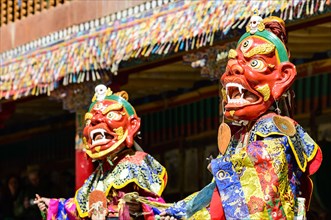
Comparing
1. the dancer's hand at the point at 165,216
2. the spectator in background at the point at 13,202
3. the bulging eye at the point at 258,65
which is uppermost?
the bulging eye at the point at 258,65

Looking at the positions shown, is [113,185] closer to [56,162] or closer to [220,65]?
[220,65]

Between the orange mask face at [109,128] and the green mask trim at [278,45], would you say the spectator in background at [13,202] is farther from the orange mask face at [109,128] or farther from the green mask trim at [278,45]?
the green mask trim at [278,45]

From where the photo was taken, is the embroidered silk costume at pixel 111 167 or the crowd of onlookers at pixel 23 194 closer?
the embroidered silk costume at pixel 111 167

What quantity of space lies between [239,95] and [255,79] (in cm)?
17

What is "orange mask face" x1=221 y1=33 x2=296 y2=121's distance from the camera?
345 inches

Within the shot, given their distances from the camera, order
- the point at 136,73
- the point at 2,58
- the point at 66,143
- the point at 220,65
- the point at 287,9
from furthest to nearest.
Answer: the point at 66,143
the point at 2,58
the point at 136,73
the point at 220,65
the point at 287,9

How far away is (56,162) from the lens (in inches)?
723

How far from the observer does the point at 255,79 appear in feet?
28.8

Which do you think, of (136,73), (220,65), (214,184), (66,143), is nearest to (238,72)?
(214,184)

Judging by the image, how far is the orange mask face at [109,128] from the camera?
35.6 ft

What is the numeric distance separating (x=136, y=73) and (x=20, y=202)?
133 inches

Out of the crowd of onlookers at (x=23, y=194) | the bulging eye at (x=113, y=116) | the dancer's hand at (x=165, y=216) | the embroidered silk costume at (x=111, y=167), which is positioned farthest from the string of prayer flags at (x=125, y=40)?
the dancer's hand at (x=165, y=216)

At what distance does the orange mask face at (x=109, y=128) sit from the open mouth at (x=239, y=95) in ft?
7.01

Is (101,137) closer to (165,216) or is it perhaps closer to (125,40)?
(125,40)
